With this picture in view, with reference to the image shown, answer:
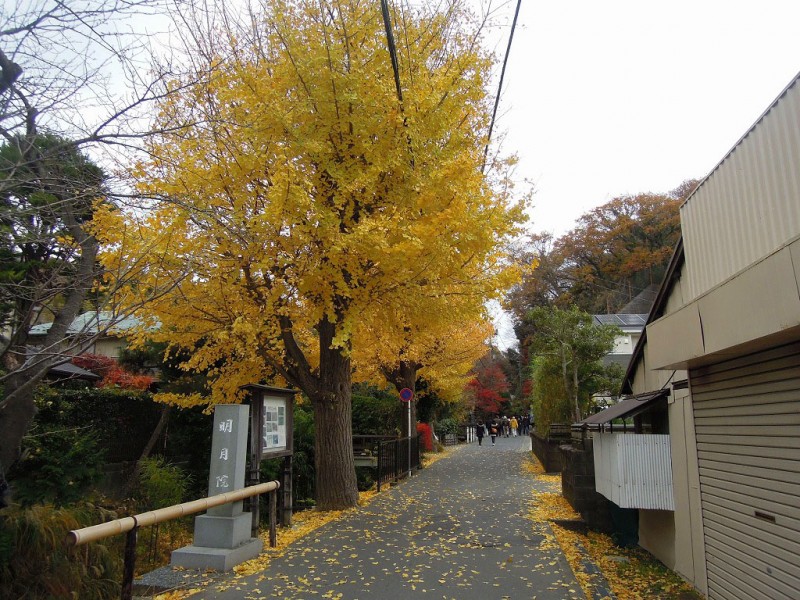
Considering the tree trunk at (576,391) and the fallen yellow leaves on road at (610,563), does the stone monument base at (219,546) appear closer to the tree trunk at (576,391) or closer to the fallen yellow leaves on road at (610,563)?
the fallen yellow leaves on road at (610,563)

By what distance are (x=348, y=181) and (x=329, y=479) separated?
5559mm

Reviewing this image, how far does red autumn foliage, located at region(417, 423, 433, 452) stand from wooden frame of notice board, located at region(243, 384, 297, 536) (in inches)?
704

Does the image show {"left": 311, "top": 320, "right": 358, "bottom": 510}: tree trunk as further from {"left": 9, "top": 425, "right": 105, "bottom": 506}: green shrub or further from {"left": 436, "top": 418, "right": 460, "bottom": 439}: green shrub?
{"left": 436, "top": 418, "right": 460, "bottom": 439}: green shrub

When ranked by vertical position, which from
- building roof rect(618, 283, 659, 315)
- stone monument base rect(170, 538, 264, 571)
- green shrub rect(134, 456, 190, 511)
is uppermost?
building roof rect(618, 283, 659, 315)

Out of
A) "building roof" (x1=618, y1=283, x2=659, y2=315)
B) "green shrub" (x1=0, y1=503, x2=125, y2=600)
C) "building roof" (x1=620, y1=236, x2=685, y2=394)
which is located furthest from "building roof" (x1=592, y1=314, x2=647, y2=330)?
"green shrub" (x1=0, y1=503, x2=125, y2=600)

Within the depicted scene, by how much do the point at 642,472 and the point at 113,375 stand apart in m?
15.8

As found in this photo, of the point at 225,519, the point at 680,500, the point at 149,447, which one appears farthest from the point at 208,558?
the point at 149,447

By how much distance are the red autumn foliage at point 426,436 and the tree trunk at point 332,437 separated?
1621cm

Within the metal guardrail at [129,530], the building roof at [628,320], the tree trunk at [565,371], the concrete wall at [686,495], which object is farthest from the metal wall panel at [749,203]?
the building roof at [628,320]

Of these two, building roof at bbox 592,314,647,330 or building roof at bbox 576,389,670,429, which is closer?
building roof at bbox 576,389,670,429

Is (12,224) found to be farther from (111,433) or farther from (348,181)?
(111,433)

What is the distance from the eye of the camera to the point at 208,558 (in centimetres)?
648

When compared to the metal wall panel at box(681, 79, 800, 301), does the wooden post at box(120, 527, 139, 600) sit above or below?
below

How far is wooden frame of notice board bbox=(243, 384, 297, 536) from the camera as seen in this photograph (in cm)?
839
